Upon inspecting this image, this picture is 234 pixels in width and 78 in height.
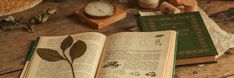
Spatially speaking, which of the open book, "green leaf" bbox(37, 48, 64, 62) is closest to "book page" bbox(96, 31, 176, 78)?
the open book

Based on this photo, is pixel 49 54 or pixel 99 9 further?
pixel 99 9

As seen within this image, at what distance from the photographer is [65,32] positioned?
3.62 feet

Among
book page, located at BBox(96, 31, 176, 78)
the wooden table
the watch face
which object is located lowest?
the wooden table

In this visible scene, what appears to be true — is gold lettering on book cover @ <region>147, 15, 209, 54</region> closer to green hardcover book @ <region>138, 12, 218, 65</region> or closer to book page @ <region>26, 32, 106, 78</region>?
green hardcover book @ <region>138, 12, 218, 65</region>

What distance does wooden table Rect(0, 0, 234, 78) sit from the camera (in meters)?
0.93

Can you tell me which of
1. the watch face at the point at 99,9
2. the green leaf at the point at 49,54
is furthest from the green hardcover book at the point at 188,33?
the green leaf at the point at 49,54

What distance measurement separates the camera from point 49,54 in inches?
37.8

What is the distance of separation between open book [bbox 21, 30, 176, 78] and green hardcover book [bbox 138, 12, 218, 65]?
0.12ft

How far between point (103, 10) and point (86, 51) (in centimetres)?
21

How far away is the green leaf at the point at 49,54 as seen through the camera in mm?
942

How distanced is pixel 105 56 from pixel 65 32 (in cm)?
22

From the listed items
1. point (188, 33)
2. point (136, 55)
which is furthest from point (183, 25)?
point (136, 55)

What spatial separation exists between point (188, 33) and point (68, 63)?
0.32 meters

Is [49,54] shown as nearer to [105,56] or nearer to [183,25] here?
[105,56]
